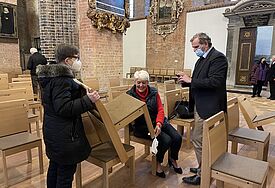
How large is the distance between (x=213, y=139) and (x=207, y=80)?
0.59 m

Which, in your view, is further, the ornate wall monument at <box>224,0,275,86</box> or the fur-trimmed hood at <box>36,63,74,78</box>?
the ornate wall monument at <box>224,0,275,86</box>

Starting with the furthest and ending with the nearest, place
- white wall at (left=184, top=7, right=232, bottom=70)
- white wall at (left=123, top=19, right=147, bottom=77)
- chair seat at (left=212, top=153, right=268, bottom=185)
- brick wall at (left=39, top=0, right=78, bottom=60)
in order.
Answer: white wall at (left=123, top=19, right=147, bottom=77)
white wall at (left=184, top=7, right=232, bottom=70)
brick wall at (left=39, top=0, right=78, bottom=60)
chair seat at (left=212, top=153, right=268, bottom=185)

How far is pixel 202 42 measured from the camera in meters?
2.13

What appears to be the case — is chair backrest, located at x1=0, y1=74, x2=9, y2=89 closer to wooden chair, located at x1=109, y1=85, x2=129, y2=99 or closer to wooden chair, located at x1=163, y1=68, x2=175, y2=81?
wooden chair, located at x1=109, y1=85, x2=129, y2=99

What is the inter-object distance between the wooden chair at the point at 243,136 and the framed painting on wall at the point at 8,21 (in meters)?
7.64

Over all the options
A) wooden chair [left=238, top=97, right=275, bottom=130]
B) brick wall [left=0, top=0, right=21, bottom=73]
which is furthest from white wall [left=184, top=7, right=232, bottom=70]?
brick wall [left=0, top=0, right=21, bottom=73]

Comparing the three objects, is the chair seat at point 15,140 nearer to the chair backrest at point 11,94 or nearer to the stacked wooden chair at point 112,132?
the stacked wooden chair at point 112,132

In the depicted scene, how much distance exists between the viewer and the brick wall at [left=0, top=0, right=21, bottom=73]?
7.45m

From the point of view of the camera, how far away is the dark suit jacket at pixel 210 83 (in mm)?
2078

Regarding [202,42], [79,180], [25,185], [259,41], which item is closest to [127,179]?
[79,180]

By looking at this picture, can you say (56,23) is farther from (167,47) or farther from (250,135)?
(167,47)

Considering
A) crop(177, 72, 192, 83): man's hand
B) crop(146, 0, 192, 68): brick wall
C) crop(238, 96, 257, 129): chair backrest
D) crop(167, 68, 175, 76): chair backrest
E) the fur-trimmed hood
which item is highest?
crop(146, 0, 192, 68): brick wall

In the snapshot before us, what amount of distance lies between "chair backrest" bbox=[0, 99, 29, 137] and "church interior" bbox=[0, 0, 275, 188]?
10 millimetres

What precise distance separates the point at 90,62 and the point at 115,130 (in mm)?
4114
